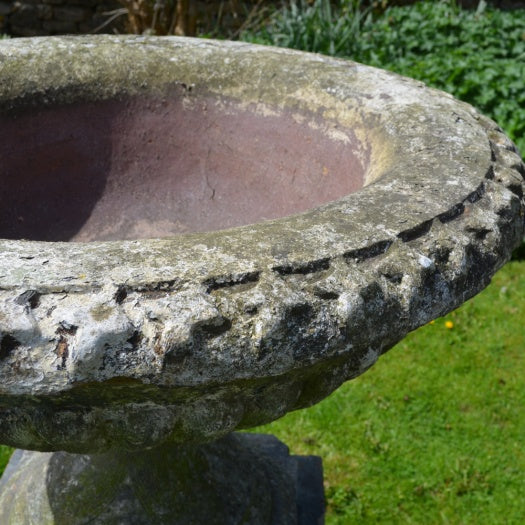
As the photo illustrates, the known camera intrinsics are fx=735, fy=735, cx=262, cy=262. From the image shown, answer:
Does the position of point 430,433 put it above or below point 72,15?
below

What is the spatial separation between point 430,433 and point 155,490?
4.13ft

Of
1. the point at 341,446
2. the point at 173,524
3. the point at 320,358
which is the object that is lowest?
the point at 341,446

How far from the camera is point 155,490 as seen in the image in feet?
5.79

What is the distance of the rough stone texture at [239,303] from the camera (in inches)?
36.0

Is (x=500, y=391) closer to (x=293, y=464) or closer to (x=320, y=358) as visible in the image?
(x=293, y=464)

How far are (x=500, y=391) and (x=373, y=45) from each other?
2.34 m

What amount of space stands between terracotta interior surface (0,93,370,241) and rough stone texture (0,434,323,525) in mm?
588

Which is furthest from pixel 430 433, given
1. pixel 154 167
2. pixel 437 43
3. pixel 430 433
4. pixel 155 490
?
pixel 437 43

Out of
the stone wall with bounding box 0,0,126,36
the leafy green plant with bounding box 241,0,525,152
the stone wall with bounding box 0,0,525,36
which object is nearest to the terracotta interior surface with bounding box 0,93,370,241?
the leafy green plant with bounding box 241,0,525,152

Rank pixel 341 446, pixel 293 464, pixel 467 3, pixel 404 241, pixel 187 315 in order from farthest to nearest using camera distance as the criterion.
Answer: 1. pixel 467 3
2. pixel 341 446
3. pixel 293 464
4. pixel 404 241
5. pixel 187 315

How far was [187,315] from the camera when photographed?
3.06ft

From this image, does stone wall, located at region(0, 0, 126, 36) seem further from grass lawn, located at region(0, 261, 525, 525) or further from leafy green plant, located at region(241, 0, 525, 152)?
grass lawn, located at region(0, 261, 525, 525)

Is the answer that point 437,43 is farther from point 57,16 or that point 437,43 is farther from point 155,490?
point 155,490

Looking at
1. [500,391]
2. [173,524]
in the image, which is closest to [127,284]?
[173,524]
